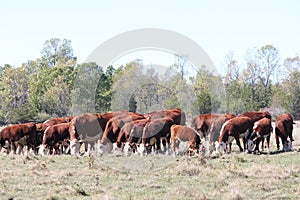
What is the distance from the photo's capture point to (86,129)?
25.1 m

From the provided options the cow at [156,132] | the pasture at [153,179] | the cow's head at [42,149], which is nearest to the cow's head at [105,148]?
A: the cow at [156,132]

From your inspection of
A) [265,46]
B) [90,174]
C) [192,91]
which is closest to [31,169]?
[90,174]

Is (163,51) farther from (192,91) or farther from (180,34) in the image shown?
(192,91)

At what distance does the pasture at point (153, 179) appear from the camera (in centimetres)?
1279

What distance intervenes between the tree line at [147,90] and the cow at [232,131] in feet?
64.3

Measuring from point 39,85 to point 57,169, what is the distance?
173 ft

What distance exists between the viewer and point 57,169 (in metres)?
17.4

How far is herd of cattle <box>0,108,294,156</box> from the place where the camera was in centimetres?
2241

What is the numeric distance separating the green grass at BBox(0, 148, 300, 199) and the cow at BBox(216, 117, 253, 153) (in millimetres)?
2444

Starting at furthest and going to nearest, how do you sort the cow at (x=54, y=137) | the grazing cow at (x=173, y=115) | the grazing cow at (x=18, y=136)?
the grazing cow at (x=173, y=115), the grazing cow at (x=18, y=136), the cow at (x=54, y=137)

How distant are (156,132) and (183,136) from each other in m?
1.84

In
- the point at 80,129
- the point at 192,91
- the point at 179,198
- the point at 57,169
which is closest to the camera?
the point at 179,198

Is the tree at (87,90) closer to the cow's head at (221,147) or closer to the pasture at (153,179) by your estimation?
the cow's head at (221,147)

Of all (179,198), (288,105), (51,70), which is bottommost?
(179,198)
